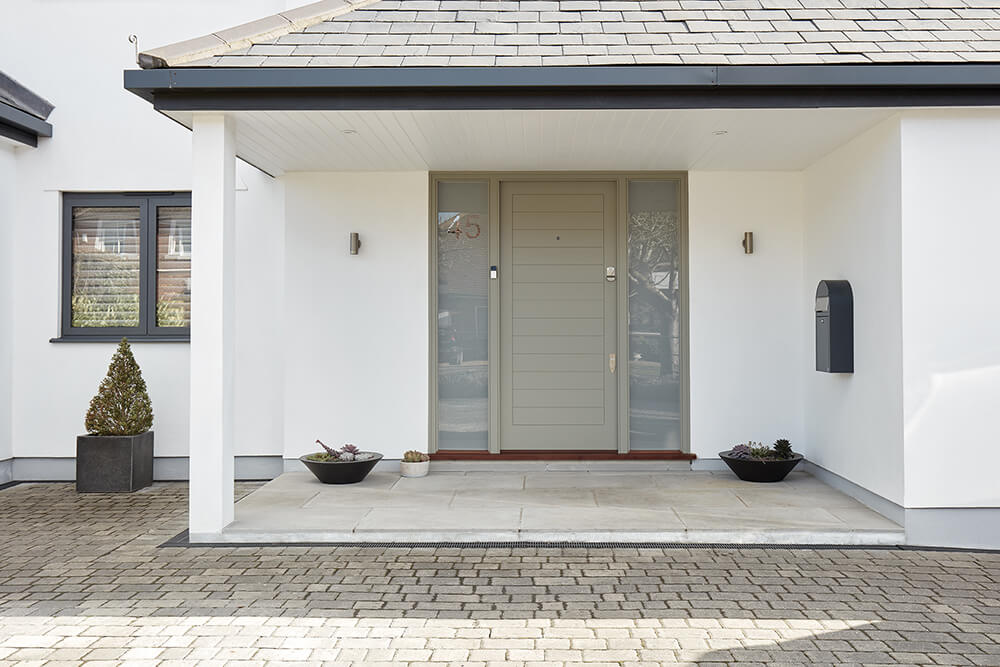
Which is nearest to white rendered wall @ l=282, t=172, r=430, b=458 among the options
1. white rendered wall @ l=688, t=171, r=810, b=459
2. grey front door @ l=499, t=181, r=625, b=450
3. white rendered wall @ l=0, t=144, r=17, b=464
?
grey front door @ l=499, t=181, r=625, b=450

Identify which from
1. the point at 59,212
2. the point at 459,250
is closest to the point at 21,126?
the point at 59,212

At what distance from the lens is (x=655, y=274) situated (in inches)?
290

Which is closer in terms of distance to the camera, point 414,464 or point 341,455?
point 341,455

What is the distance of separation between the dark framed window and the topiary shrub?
636mm

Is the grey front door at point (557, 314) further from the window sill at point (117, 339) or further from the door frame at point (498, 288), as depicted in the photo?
the window sill at point (117, 339)

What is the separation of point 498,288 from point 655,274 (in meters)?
1.41

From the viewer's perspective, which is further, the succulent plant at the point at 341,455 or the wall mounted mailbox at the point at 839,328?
the succulent plant at the point at 341,455

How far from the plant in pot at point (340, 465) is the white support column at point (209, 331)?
1388 millimetres

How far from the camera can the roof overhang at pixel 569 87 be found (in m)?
4.93

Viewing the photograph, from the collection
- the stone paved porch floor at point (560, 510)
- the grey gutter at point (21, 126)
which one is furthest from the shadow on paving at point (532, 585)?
the grey gutter at point (21, 126)

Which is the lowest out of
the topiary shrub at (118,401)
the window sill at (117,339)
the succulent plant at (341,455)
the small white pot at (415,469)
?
the small white pot at (415,469)

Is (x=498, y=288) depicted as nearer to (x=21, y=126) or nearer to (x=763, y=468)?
(x=763, y=468)

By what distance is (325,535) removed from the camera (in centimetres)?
525

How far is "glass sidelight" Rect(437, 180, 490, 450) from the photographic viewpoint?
7.35 m
